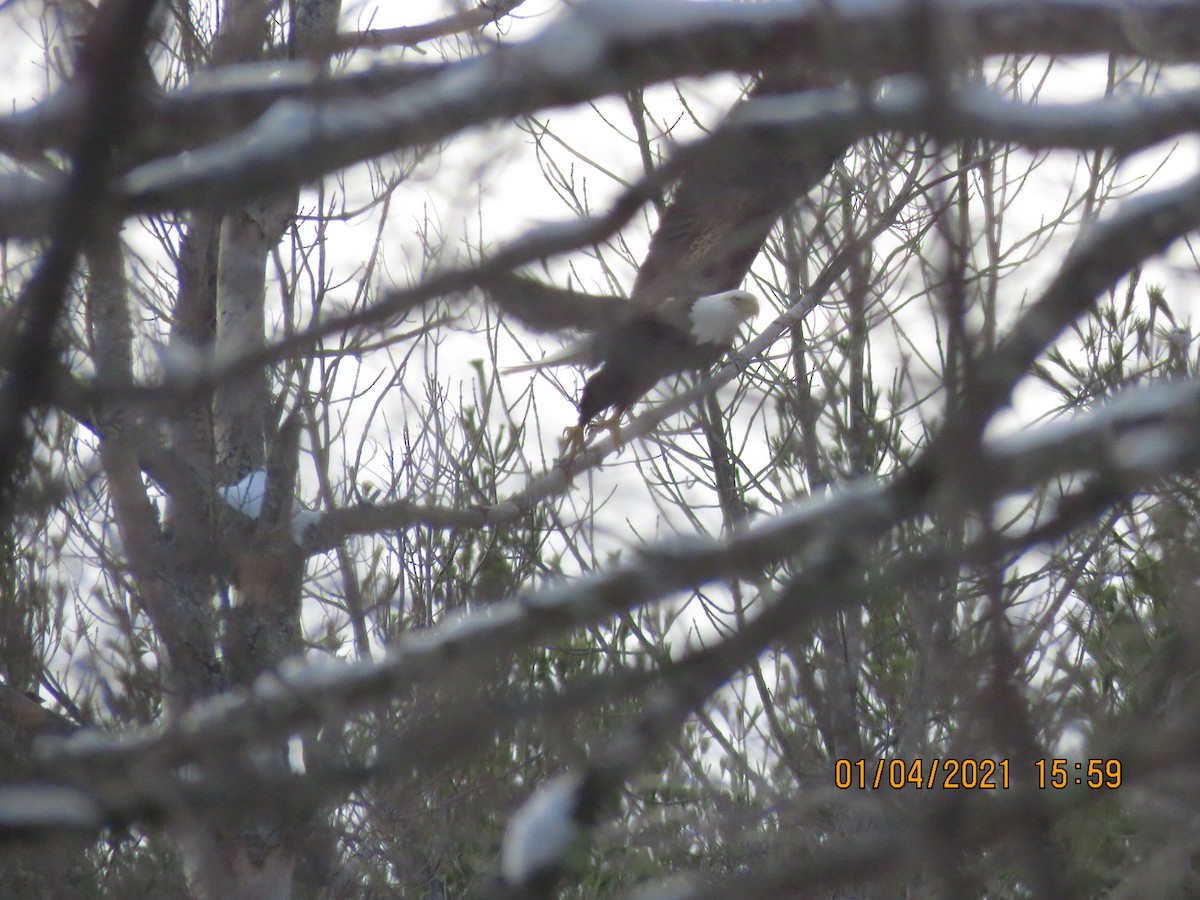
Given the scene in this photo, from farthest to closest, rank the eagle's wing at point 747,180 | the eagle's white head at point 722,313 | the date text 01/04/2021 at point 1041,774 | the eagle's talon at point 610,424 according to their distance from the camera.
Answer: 1. the eagle's talon at point 610,424
2. the eagle's white head at point 722,313
3. the eagle's wing at point 747,180
4. the date text 01/04/2021 at point 1041,774

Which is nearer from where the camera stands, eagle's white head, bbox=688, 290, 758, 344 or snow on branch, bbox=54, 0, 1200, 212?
snow on branch, bbox=54, 0, 1200, 212

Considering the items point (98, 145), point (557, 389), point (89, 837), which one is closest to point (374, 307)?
point (98, 145)

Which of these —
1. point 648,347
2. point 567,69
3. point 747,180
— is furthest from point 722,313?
point 567,69

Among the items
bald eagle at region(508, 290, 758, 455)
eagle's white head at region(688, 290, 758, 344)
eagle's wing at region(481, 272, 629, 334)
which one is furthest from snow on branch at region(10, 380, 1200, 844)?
eagle's white head at region(688, 290, 758, 344)

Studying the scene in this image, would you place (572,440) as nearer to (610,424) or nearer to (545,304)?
(610,424)

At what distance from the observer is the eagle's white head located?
467 centimetres

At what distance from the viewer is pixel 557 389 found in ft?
20.7

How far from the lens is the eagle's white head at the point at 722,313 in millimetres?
4672

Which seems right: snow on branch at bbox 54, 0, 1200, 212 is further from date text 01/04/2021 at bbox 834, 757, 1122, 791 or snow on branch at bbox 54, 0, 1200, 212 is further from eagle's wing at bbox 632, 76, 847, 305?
date text 01/04/2021 at bbox 834, 757, 1122, 791

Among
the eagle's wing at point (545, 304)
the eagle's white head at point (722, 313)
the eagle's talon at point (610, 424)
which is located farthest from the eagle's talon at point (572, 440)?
the eagle's wing at point (545, 304)

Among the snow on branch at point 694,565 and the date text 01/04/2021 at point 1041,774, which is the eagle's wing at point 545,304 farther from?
the date text 01/04/2021 at point 1041,774

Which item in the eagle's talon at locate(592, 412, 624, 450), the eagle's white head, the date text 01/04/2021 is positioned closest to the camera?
the date text 01/04/2021

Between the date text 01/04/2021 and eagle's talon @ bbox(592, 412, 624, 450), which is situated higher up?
eagle's talon @ bbox(592, 412, 624, 450)

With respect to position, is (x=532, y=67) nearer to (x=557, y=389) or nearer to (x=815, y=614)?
(x=815, y=614)
